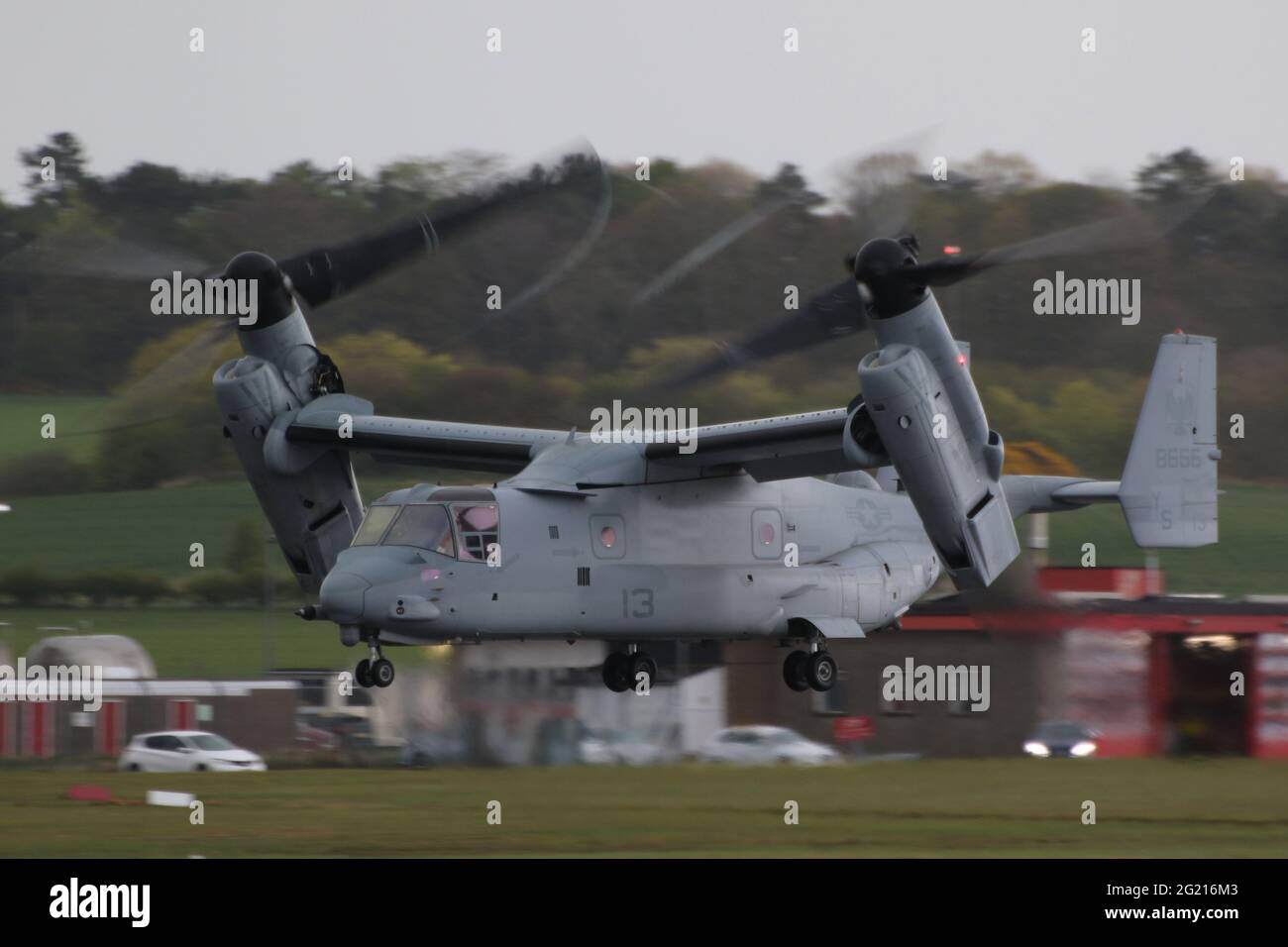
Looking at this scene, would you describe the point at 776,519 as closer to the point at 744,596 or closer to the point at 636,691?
the point at 744,596

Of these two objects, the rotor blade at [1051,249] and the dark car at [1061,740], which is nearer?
the rotor blade at [1051,249]

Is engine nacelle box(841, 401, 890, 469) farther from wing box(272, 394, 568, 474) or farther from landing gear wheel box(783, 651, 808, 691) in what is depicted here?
wing box(272, 394, 568, 474)

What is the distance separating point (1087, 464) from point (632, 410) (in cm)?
1142

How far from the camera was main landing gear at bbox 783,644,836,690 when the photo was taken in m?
20.0

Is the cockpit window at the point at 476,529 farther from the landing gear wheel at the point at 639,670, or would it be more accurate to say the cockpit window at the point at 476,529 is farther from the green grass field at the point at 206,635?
the green grass field at the point at 206,635

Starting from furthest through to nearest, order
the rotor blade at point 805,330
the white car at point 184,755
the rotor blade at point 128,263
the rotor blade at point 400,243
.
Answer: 1. the white car at point 184,755
2. the rotor blade at point 128,263
3. the rotor blade at point 400,243
4. the rotor blade at point 805,330

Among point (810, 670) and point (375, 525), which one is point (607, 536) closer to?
point (375, 525)

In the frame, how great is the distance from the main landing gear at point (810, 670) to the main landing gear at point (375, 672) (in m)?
→ 4.81

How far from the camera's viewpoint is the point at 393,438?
20562mm

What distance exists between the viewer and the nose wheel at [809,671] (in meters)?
20.0

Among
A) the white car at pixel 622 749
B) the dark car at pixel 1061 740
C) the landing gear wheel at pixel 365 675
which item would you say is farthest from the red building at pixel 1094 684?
the landing gear wheel at pixel 365 675

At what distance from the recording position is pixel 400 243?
20.0m
